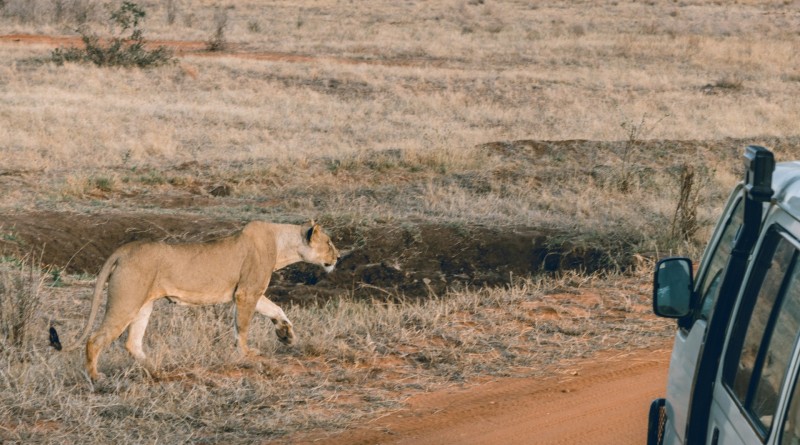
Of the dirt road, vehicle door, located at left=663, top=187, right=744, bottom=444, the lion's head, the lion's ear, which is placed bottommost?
the dirt road

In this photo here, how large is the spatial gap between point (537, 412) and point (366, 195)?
8.88m

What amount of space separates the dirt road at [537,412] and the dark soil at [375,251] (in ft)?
13.3

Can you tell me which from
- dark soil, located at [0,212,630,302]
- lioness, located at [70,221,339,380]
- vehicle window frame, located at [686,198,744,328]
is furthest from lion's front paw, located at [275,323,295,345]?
vehicle window frame, located at [686,198,744,328]

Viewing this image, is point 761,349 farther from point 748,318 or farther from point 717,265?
point 717,265

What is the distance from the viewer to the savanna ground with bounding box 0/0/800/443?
641 centimetres

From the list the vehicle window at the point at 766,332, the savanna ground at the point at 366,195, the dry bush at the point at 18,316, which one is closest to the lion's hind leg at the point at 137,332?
the savanna ground at the point at 366,195

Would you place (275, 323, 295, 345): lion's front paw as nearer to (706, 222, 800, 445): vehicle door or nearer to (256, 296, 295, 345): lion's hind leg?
(256, 296, 295, 345): lion's hind leg

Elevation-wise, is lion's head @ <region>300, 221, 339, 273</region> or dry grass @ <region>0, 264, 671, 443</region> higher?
lion's head @ <region>300, 221, 339, 273</region>

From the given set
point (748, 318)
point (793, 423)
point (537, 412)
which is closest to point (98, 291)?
point (537, 412)

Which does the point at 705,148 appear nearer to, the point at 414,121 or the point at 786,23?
the point at 414,121

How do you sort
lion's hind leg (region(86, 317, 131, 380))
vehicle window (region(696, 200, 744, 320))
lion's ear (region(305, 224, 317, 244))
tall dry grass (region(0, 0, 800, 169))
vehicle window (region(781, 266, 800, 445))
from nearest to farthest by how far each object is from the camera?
vehicle window (region(781, 266, 800, 445)), vehicle window (region(696, 200, 744, 320)), lion's hind leg (region(86, 317, 131, 380)), lion's ear (region(305, 224, 317, 244)), tall dry grass (region(0, 0, 800, 169))

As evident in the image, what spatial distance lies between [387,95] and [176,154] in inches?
316

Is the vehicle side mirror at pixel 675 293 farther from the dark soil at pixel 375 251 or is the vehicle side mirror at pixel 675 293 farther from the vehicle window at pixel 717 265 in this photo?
the dark soil at pixel 375 251

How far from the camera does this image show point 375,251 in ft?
38.8
